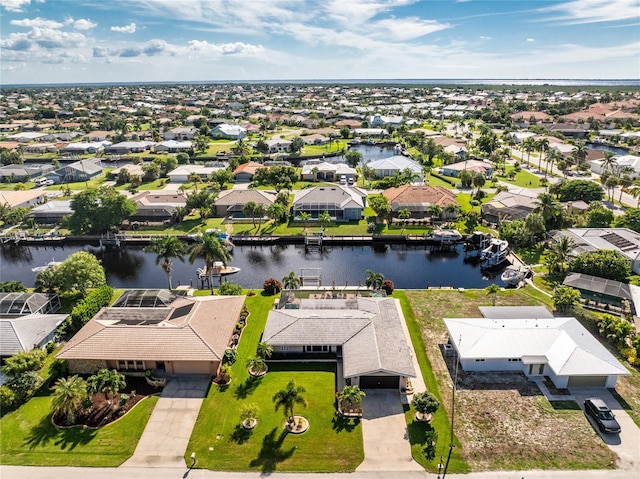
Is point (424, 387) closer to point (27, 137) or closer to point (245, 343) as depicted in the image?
point (245, 343)

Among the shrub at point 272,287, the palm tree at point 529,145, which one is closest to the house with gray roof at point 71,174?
the shrub at point 272,287

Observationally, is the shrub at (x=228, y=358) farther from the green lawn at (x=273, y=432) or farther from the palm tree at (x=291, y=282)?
the palm tree at (x=291, y=282)

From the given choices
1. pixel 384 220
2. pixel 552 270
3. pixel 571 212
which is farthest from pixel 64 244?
pixel 571 212

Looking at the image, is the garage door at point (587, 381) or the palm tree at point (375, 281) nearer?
the garage door at point (587, 381)

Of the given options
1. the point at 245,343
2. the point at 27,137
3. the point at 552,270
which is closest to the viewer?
the point at 245,343

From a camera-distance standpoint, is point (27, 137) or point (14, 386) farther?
point (27, 137)

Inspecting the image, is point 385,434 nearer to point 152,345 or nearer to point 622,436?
point 622,436
